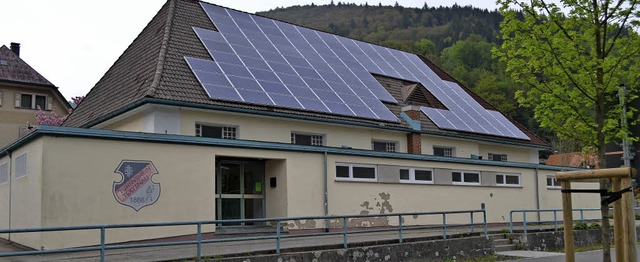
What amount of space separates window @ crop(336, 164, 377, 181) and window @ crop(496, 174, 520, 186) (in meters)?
7.00

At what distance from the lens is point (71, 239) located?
13547mm

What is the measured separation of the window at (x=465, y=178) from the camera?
22453 millimetres

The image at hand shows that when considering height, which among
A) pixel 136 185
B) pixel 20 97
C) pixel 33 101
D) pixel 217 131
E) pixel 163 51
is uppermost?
pixel 20 97

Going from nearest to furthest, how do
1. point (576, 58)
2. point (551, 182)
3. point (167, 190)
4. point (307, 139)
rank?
point (576, 58), point (167, 190), point (307, 139), point (551, 182)

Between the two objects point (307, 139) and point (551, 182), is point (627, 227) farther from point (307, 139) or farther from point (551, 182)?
point (551, 182)

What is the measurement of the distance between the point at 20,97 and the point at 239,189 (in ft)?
118

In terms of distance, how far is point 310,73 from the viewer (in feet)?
79.6

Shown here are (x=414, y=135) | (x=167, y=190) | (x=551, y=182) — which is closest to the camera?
(x=167, y=190)

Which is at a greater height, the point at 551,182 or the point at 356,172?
the point at 356,172

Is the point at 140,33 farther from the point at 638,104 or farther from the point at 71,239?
the point at 638,104

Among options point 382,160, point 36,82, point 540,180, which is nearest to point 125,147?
point 382,160

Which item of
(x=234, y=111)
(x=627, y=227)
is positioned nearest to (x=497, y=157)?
(x=234, y=111)

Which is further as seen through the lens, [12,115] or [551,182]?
[12,115]

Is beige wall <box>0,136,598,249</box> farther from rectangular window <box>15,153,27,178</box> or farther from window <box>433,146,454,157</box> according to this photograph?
window <box>433,146,454,157</box>
